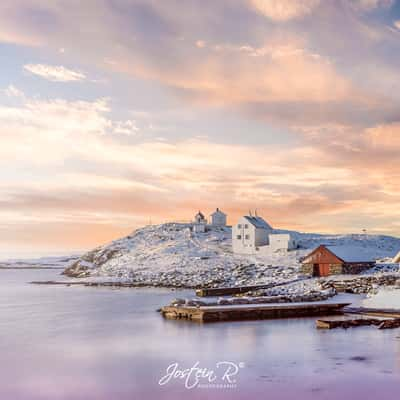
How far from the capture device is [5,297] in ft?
226

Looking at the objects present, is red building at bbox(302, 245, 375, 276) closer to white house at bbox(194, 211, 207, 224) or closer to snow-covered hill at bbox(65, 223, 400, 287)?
snow-covered hill at bbox(65, 223, 400, 287)

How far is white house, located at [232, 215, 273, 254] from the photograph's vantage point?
322ft

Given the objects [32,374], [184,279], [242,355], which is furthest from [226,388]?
[184,279]

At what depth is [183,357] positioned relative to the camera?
91.7ft

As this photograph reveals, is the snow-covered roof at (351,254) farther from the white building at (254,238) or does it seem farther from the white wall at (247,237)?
the white wall at (247,237)

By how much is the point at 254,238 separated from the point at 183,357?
70.8m

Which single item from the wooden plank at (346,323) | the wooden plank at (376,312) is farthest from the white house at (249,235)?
the wooden plank at (346,323)

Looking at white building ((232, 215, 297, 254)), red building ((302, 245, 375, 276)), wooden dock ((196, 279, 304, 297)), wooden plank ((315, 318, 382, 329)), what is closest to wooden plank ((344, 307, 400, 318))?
wooden plank ((315, 318, 382, 329))

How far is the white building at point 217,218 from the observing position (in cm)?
12569

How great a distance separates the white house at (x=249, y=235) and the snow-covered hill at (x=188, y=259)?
2569 mm

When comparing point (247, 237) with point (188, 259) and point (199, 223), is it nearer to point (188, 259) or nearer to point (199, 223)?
point (188, 259)

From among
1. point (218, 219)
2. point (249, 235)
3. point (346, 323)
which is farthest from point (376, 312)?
point (218, 219)

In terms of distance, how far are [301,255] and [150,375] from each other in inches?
2538

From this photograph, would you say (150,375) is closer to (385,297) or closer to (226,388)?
(226,388)
